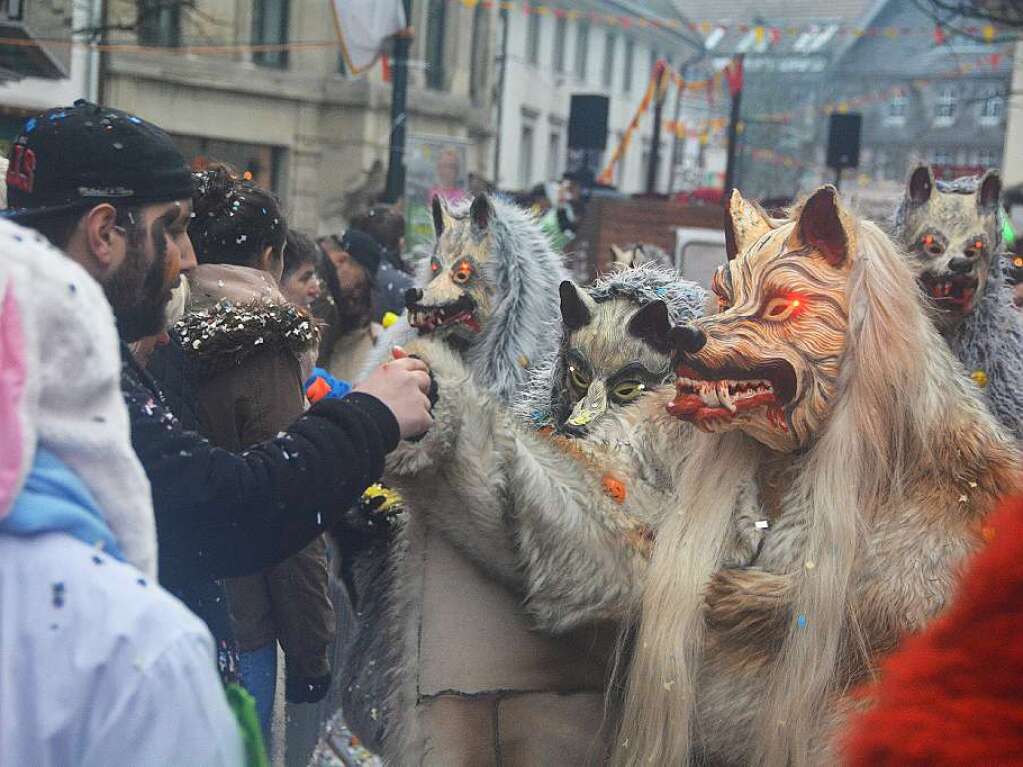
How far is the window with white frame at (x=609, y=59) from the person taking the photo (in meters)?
42.4

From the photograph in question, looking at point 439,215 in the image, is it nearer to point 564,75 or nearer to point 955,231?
point 955,231

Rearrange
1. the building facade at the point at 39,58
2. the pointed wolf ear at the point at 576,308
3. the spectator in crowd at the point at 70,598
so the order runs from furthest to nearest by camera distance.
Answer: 1. the building facade at the point at 39,58
2. the pointed wolf ear at the point at 576,308
3. the spectator in crowd at the point at 70,598

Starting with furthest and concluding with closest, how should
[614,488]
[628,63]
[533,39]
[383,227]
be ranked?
[628,63], [533,39], [383,227], [614,488]

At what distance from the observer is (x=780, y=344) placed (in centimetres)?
236

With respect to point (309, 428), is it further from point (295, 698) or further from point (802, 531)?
point (295, 698)

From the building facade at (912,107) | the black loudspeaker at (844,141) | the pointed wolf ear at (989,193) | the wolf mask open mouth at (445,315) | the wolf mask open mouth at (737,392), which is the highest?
the building facade at (912,107)

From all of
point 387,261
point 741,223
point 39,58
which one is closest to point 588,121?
point 39,58

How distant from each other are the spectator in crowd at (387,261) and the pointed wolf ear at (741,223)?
14.1 ft

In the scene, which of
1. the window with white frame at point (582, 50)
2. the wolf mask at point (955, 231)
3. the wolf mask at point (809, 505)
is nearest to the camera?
the wolf mask at point (809, 505)

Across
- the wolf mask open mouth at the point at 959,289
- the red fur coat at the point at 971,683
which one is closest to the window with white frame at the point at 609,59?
the wolf mask open mouth at the point at 959,289

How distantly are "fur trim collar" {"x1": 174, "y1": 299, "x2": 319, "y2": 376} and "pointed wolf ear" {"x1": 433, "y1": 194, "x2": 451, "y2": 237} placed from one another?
6.82 feet

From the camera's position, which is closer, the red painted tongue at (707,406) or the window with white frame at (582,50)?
the red painted tongue at (707,406)

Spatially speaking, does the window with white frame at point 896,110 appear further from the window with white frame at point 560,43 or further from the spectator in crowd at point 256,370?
the spectator in crowd at point 256,370

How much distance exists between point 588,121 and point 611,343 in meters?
11.8
